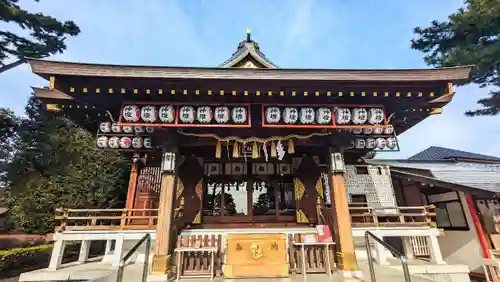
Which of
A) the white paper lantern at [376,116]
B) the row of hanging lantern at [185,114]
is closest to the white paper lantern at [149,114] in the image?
the row of hanging lantern at [185,114]

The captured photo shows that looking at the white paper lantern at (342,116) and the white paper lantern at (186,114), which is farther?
the white paper lantern at (342,116)

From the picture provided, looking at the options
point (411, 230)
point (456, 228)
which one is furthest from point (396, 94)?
point (456, 228)

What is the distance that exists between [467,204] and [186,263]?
38.3ft

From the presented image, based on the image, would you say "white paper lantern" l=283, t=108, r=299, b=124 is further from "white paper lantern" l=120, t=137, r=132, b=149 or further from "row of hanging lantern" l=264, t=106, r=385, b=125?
"white paper lantern" l=120, t=137, r=132, b=149

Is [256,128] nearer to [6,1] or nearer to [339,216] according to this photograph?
[339,216]

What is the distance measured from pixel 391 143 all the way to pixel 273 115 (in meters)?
3.87

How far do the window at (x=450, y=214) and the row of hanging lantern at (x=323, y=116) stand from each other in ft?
26.8

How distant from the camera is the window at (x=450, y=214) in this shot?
10.4 metres

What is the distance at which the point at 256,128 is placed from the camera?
6918mm

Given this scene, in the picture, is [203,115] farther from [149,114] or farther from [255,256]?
[255,256]

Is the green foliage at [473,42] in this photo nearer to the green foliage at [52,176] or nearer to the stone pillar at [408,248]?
the stone pillar at [408,248]

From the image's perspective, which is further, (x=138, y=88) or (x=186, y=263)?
(x=186, y=263)

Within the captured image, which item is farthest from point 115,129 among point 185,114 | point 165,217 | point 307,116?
point 307,116

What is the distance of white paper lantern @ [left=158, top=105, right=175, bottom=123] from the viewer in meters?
5.98
